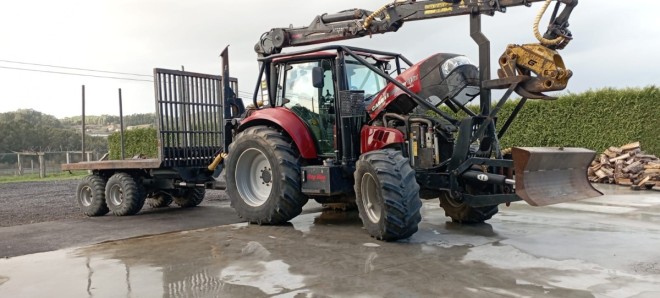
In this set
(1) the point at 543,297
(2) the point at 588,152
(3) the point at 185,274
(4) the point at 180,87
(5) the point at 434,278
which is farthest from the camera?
(4) the point at 180,87

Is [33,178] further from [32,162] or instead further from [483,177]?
[483,177]

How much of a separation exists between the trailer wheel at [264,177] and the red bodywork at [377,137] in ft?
3.21

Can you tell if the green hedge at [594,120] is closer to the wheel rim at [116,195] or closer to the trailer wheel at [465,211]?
the trailer wheel at [465,211]

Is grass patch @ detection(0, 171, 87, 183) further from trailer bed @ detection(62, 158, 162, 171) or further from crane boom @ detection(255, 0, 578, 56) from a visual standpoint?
crane boom @ detection(255, 0, 578, 56)

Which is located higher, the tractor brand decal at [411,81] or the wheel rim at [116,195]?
the tractor brand decal at [411,81]

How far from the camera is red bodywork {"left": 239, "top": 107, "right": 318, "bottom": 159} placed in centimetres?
727

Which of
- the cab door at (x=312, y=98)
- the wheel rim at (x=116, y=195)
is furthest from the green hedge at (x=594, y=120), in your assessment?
the wheel rim at (x=116, y=195)

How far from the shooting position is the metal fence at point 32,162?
26625 millimetres

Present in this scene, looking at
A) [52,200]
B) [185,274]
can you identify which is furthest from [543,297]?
[52,200]

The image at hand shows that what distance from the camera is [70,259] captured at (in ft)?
18.7

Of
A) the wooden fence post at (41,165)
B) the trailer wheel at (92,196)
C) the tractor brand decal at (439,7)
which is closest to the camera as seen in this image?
the tractor brand decal at (439,7)

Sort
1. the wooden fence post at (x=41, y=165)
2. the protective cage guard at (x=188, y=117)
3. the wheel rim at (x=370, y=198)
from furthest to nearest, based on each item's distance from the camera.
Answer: the wooden fence post at (x=41, y=165), the protective cage guard at (x=188, y=117), the wheel rim at (x=370, y=198)

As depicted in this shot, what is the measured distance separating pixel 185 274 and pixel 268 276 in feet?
2.59

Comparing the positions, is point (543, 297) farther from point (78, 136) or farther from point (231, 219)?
point (78, 136)
